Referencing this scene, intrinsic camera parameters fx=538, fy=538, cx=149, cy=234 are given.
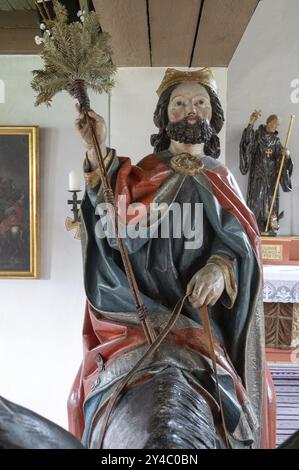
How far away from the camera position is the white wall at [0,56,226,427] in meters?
2.29

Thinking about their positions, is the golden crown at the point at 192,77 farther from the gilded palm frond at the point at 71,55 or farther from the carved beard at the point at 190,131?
the gilded palm frond at the point at 71,55

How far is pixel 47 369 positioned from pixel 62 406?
171mm

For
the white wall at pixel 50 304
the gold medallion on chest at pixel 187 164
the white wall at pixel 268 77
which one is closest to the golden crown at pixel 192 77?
the gold medallion on chest at pixel 187 164

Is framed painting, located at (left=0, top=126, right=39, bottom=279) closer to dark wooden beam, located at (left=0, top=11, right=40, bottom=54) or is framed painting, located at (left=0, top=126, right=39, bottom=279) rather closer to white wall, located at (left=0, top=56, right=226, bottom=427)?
white wall, located at (left=0, top=56, right=226, bottom=427)

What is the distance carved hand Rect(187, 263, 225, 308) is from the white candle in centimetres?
113

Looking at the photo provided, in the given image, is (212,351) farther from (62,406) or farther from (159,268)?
(62,406)

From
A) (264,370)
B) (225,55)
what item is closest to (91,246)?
(264,370)

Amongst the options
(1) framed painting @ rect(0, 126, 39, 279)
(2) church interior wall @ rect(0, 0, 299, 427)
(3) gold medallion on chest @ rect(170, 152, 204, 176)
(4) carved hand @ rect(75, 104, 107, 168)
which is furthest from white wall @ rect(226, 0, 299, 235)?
(4) carved hand @ rect(75, 104, 107, 168)

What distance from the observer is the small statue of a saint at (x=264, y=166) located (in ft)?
12.9

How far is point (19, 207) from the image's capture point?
2.29 m

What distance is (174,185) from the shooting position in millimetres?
1241
